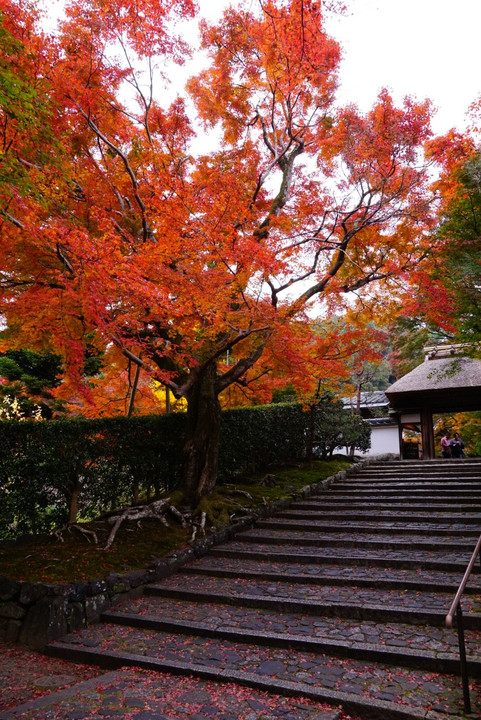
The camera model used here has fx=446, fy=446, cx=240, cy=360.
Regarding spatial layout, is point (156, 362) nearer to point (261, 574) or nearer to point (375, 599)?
point (261, 574)

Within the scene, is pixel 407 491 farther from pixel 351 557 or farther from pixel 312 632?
pixel 312 632

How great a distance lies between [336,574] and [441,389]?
487 inches

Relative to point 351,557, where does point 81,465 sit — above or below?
above

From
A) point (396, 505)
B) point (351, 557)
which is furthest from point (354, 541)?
point (396, 505)

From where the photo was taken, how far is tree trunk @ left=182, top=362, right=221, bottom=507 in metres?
10.3

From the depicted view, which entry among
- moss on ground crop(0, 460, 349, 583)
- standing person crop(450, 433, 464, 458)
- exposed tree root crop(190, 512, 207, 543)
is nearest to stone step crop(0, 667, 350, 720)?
moss on ground crop(0, 460, 349, 583)

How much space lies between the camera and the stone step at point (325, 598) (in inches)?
216

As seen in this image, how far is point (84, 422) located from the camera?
348 inches

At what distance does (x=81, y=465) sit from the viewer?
8.63m

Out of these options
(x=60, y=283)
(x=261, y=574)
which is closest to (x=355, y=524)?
(x=261, y=574)

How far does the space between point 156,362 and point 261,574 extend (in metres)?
5.44

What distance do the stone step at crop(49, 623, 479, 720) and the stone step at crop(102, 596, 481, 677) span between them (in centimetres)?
8

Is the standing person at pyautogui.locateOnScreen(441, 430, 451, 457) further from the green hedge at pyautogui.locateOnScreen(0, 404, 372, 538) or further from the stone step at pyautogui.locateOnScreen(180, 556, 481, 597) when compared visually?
the stone step at pyautogui.locateOnScreen(180, 556, 481, 597)

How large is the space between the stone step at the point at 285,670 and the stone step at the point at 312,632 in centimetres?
8
